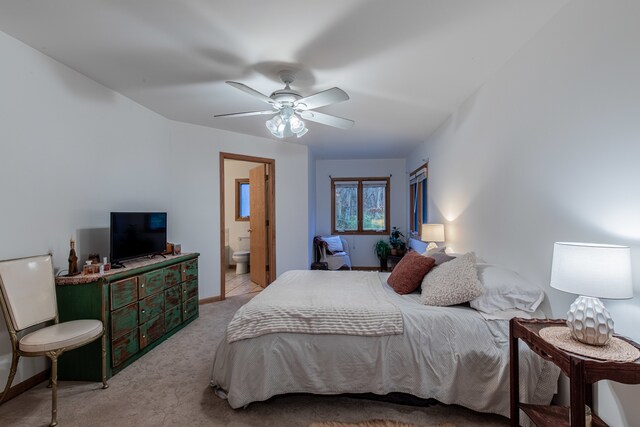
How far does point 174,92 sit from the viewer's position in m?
2.98

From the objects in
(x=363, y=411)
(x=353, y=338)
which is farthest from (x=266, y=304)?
(x=363, y=411)

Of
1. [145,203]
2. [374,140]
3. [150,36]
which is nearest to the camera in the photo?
[150,36]

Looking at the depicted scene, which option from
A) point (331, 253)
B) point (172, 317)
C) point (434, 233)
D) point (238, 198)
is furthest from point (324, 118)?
point (238, 198)

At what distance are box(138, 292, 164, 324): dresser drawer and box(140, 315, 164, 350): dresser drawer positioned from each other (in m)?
0.05

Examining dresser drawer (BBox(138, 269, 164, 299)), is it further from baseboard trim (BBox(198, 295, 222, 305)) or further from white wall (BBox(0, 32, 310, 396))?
baseboard trim (BBox(198, 295, 222, 305))

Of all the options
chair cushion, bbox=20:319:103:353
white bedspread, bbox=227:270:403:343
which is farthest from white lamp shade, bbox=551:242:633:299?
chair cushion, bbox=20:319:103:353

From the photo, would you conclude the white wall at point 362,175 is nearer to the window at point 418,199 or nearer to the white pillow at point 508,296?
the window at point 418,199

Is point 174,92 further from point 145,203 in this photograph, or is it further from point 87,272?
point 87,272

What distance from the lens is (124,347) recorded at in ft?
7.97

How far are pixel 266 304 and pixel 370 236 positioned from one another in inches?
186

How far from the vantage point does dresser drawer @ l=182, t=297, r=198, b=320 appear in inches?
130

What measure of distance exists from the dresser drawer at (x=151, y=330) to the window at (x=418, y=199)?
3.97 meters

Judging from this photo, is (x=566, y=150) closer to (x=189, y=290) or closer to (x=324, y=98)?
(x=324, y=98)

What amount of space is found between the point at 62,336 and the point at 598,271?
9.72 ft
